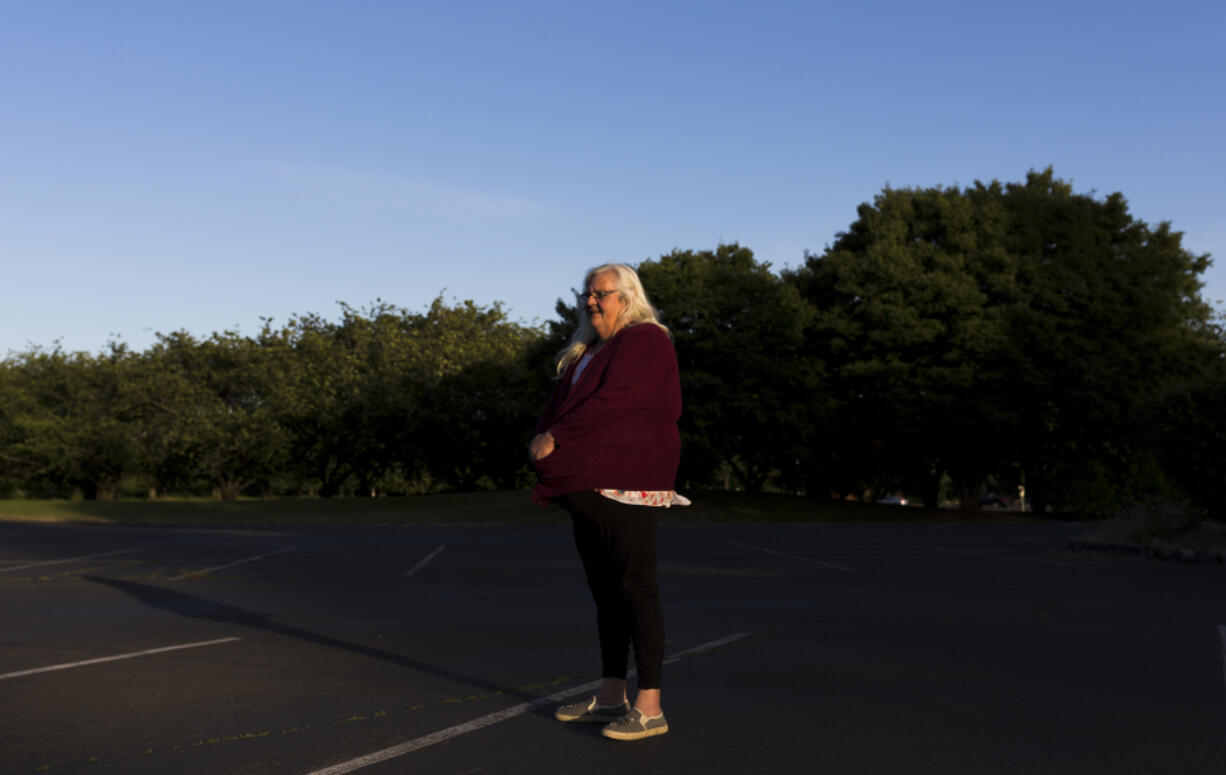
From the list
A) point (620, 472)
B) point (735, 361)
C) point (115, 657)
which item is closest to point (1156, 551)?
point (620, 472)

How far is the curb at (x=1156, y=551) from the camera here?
52.0 feet

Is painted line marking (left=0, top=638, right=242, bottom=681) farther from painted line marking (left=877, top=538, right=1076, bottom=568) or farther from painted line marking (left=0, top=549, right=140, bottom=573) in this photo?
painted line marking (left=877, top=538, right=1076, bottom=568)

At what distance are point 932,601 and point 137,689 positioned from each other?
6.90 metres

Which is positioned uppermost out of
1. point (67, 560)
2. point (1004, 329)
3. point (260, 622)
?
point (1004, 329)

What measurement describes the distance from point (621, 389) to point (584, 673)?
2233 millimetres

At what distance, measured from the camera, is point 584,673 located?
20.4 feet

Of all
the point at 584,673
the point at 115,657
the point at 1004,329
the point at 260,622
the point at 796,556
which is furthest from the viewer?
the point at 1004,329

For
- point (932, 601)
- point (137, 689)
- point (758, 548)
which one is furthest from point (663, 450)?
point (758, 548)

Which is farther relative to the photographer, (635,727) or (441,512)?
(441,512)

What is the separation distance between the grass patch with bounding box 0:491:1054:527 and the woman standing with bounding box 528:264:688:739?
1019 inches

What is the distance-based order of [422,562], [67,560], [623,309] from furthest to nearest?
[67,560] < [422,562] < [623,309]

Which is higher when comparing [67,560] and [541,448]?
[541,448]

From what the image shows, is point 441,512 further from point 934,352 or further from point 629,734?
point 629,734

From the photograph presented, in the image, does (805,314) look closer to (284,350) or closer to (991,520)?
(991,520)
